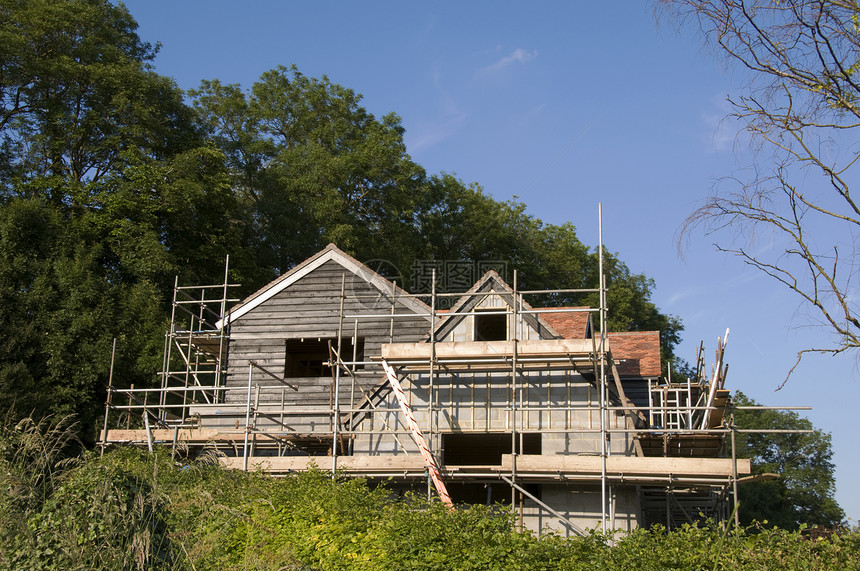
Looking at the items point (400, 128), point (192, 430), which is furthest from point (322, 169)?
point (192, 430)

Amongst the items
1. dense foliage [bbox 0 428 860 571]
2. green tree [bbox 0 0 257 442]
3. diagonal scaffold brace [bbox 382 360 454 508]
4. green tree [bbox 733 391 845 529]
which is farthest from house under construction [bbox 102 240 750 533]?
green tree [bbox 733 391 845 529]

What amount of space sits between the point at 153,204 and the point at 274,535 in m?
22.8

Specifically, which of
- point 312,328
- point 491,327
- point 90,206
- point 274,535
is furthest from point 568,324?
point 90,206

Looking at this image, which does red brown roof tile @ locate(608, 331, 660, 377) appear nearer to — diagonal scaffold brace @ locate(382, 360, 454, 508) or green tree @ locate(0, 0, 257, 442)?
diagonal scaffold brace @ locate(382, 360, 454, 508)

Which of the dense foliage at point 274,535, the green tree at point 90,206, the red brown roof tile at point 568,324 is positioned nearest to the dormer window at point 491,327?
the red brown roof tile at point 568,324

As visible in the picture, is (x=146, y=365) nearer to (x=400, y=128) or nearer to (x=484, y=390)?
(x=484, y=390)

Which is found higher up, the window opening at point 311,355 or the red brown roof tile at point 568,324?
the red brown roof tile at point 568,324

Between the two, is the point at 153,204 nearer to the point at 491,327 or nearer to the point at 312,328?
the point at 312,328

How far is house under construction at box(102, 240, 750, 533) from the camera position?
1680 centimetres

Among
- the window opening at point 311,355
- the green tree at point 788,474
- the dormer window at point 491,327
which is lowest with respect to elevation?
the green tree at point 788,474

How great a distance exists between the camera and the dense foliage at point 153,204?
93.0 feet

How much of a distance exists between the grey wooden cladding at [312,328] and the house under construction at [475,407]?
0.13 ft

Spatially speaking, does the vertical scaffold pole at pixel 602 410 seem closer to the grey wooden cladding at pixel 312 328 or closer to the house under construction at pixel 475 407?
the house under construction at pixel 475 407

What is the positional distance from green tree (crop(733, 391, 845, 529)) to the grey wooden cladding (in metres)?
25.1
